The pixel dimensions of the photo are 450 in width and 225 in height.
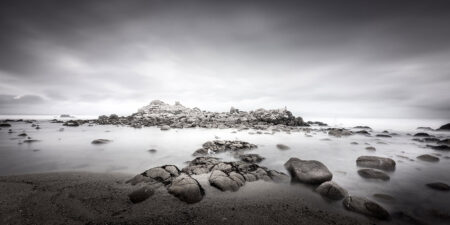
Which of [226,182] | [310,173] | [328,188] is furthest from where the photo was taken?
[310,173]

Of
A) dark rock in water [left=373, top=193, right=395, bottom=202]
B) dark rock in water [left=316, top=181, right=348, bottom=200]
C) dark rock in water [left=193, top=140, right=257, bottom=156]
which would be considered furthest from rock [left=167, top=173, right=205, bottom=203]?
dark rock in water [left=193, top=140, right=257, bottom=156]

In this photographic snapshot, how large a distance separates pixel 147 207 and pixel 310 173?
7.07 metres

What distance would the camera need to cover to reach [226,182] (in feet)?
22.6

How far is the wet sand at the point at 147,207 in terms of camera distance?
184 inches

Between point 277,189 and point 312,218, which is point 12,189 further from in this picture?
point 312,218

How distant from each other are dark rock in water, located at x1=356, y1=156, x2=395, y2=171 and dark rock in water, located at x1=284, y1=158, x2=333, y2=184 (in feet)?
15.8

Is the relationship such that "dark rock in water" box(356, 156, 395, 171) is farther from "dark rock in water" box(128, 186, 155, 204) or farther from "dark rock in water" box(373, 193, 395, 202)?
"dark rock in water" box(128, 186, 155, 204)

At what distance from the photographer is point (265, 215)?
5.10 meters

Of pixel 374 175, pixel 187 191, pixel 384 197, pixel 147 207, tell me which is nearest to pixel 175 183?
pixel 187 191

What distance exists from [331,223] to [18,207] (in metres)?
9.06

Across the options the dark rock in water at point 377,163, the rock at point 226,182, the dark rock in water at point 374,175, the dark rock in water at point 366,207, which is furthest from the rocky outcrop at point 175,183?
the dark rock in water at point 377,163

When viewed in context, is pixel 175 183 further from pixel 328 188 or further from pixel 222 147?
pixel 222 147

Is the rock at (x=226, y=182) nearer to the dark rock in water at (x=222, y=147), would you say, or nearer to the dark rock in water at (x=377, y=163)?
the dark rock in water at (x=222, y=147)

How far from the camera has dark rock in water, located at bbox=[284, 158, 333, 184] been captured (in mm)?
7883
